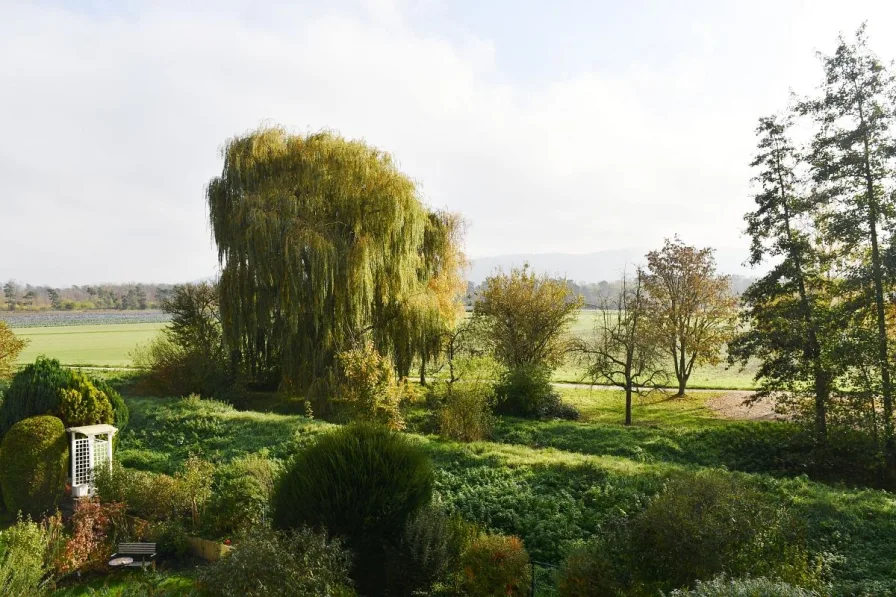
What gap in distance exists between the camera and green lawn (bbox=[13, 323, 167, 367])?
39969 mm

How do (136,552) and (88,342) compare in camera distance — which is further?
(88,342)

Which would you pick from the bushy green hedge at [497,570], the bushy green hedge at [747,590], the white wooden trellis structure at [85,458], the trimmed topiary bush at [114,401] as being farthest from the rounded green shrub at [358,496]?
the trimmed topiary bush at [114,401]

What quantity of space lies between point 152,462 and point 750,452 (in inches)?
615

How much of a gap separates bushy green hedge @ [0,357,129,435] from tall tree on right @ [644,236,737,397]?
73.0ft

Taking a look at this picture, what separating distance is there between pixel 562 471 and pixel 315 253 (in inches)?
445

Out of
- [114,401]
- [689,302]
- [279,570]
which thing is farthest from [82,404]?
[689,302]

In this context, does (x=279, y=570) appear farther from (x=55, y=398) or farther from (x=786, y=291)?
(x=786, y=291)

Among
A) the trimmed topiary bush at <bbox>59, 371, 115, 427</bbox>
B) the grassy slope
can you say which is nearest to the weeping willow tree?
the grassy slope

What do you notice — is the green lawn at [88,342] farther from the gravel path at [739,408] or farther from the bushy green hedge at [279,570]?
the gravel path at [739,408]

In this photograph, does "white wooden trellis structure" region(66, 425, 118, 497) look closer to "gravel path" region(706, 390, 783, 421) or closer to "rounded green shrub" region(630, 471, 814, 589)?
"rounded green shrub" region(630, 471, 814, 589)

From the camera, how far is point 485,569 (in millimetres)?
6512

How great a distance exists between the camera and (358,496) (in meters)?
7.15

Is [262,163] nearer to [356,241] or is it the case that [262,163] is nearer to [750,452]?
[356,241]

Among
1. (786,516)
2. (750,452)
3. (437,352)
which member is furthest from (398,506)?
(437,352)
